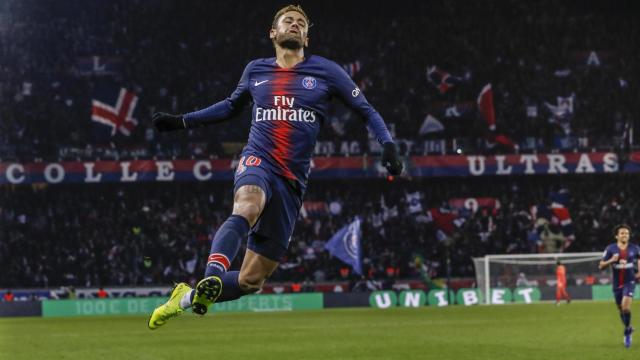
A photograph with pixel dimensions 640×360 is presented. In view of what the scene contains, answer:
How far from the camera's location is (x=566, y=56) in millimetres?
42094

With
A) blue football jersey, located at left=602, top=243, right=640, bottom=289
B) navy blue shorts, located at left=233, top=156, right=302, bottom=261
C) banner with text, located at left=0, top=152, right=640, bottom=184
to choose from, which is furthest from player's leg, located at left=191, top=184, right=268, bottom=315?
banner with text, located at left=0, top=152, right=640, bottom=184

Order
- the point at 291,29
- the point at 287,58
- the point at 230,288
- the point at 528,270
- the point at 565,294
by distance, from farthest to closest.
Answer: the point at 528,270 < the point at 565,294 < the point at 287,58 < the point at 291,29 < the point at 230,288

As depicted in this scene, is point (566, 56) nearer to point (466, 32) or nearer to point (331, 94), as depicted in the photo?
point (466, 32)

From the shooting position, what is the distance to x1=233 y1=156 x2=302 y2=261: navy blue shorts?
721cm

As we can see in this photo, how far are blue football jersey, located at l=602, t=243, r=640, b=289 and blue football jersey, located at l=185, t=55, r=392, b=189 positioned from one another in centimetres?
1248

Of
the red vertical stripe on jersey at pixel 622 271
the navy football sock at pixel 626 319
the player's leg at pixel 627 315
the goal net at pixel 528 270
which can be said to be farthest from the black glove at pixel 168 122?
the goal net at pixel 528 270

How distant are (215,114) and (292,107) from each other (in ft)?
2.17

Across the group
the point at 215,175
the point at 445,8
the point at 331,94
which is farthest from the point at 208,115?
the point at 445,8

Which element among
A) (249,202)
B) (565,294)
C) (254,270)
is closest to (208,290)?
(249,202)

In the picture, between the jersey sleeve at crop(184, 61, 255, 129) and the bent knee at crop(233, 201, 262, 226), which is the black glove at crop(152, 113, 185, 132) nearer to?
the jersey sleeve at crop(184, 61, 255, 129)

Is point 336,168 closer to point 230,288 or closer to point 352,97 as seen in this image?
point 352,97

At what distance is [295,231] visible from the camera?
38.0 metres

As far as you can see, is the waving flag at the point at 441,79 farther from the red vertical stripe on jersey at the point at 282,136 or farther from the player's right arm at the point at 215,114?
the red vertical stripe on jersey at the point at 282,136

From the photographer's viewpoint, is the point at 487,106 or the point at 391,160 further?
the point at 487,106
